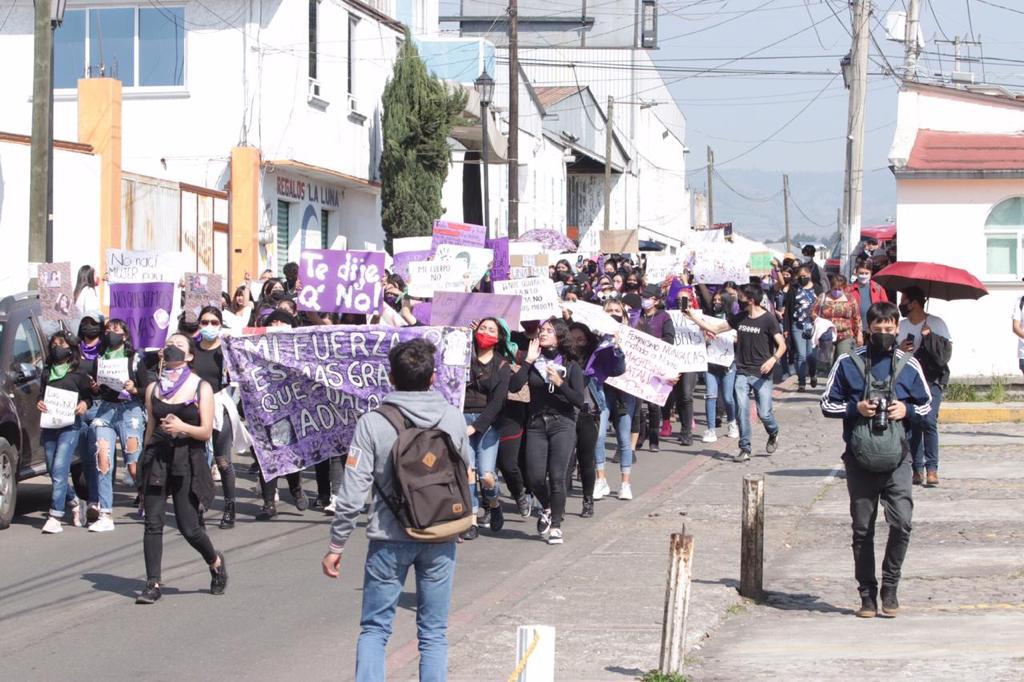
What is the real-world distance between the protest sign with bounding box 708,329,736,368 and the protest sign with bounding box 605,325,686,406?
66.5 inches

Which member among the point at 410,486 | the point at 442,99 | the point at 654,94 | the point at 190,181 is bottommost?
the point at 410,486

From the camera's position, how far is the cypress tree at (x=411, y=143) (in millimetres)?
32719

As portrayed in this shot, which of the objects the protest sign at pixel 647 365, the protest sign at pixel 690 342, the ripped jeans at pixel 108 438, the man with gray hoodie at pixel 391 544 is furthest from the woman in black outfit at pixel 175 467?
the protest sign at pixel 690 342

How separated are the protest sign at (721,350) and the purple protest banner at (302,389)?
596 cm

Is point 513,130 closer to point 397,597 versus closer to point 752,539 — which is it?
point 752,539

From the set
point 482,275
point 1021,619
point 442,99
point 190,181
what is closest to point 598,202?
point 442,99

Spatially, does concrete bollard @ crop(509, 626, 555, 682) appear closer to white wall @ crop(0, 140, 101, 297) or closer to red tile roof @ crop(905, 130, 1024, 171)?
white wall @ crop(0, 140, 101, 297)

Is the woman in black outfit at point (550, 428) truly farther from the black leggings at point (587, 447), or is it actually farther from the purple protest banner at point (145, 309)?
the purple protest banner at point (145, 309)

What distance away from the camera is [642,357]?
1495cm

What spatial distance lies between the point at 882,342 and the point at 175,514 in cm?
441

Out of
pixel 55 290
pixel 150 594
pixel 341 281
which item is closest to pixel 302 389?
pixel 341 281

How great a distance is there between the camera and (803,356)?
2358 centimetres

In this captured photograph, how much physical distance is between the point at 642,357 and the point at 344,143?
697 inches

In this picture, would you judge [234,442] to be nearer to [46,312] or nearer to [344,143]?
[46,312]
